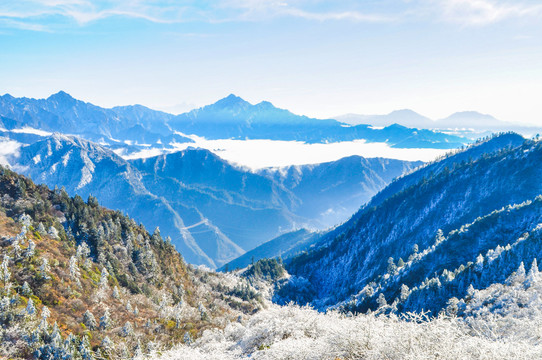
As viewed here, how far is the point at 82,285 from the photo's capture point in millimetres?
81312

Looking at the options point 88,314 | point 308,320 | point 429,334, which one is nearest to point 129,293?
point 88,314

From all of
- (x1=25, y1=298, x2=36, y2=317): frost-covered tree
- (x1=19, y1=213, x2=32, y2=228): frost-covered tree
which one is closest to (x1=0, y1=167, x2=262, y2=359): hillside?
(x1=25, y1=298, x2=36, y2=317): frost-covered tree

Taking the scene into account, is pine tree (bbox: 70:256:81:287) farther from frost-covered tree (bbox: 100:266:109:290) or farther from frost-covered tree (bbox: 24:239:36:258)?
frost-covered tree (bbox: 24:239:36:258)

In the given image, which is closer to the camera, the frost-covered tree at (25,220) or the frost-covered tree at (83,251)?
the frost-covered tree at (25,220)

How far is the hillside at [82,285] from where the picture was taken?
5925cm

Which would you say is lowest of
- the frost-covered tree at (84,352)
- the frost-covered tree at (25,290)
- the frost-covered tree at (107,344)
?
the frost-covered tree at (107,344)

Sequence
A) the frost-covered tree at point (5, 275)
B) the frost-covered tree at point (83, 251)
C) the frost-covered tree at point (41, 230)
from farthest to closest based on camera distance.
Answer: the frost-covered tree at point (83, 251) < the frost-covered tree at point (41, 230) < the frost-covered tree at point (5, 275)

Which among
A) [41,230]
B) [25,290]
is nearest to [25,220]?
[41,230]

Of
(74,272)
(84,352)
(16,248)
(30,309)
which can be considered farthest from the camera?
(74,272)

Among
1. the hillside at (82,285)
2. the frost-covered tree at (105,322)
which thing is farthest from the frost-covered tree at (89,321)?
the frost-covered tree at (105,322)

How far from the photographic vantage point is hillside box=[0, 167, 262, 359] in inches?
2333

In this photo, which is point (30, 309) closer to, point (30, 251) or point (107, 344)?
point (107, 344)

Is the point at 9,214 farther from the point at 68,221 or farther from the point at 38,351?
the point at 38,351

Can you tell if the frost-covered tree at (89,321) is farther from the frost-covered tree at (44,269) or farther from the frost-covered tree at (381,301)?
the frost-covered tree at (381,301)
